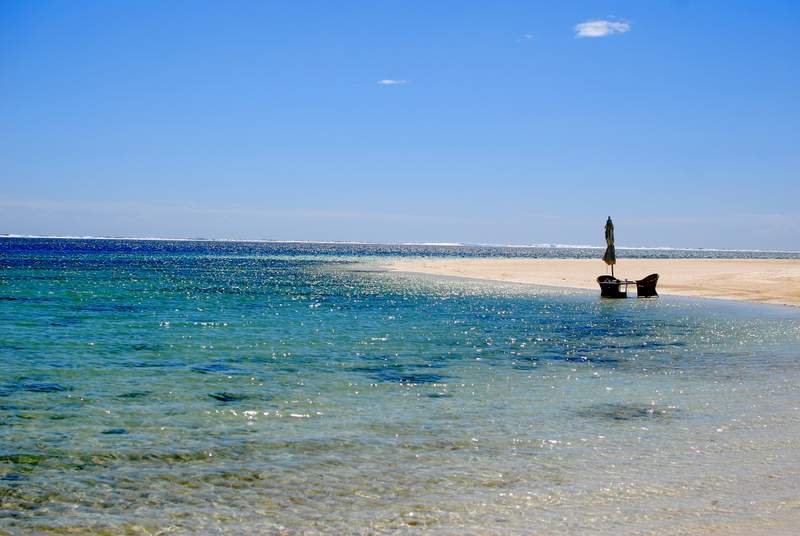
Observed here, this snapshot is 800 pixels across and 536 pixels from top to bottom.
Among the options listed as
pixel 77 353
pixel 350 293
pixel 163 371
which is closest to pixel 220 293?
pixel 350 293

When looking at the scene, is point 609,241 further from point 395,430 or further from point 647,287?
point 395,430

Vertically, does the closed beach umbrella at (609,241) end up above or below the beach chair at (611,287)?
above

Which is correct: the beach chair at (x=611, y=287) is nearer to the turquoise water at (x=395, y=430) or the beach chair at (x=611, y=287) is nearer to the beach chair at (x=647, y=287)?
the beach chair at (x=647, y=287)

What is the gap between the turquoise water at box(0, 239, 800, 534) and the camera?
29.8 ft

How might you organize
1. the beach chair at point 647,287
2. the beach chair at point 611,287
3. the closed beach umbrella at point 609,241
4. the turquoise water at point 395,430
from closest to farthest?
the turquoise water at point 395,430
the beach chair at point 611,287
the beach chair at point 647,287
the closed beach umbrella at point 609,241

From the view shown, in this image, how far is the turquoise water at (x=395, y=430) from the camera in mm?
9086

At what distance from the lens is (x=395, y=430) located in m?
13.4

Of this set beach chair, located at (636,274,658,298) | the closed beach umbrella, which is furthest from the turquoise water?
the closed beach umbrella

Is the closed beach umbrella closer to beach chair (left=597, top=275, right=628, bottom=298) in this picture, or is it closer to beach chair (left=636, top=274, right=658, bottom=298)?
beach chair (left=597, top=275, right=628, bottom=298)

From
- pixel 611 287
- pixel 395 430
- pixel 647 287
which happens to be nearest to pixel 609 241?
pixel 611 287

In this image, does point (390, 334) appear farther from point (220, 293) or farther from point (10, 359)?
point (220, 293)

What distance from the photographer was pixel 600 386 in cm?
1827

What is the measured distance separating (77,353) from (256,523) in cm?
1670

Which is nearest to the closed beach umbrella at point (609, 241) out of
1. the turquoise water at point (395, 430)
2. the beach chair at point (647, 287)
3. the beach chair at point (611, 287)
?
the beach chair at point (611, 287)
